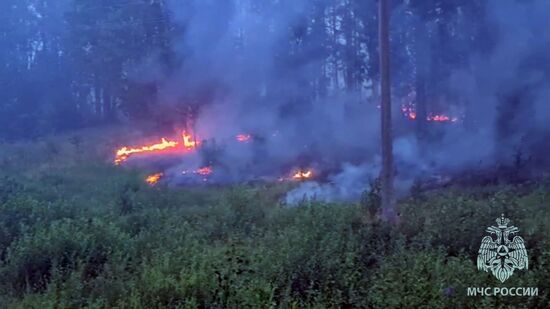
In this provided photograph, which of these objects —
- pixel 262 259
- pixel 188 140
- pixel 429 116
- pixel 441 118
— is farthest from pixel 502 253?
pixel 188 140

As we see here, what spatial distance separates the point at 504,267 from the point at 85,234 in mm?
6230

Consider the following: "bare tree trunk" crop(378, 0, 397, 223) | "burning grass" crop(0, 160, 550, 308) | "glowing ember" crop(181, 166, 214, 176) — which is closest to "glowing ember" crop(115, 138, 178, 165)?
"glowing ember" crop(181, 166, 214, 176)

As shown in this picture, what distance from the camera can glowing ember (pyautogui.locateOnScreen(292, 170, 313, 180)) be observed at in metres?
19.4

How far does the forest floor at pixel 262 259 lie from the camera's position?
624 centimetres

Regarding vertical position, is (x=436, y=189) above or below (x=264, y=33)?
below

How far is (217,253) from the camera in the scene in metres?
7.62

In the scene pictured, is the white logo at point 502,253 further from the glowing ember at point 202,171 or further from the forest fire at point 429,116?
the forest fire at point 429,116

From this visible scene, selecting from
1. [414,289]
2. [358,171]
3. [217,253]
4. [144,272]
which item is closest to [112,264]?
[144,272]

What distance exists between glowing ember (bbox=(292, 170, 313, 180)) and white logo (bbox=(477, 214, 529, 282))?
11.5 metres

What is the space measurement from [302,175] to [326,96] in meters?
11.7

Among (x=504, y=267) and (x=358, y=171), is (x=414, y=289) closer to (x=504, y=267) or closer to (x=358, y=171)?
(x=504, y=267)

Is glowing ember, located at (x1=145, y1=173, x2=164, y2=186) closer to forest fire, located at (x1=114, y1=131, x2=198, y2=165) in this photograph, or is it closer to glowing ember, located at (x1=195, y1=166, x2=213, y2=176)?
glowing ember, located at (x1=195, y1=166, x2=213, y2=176)

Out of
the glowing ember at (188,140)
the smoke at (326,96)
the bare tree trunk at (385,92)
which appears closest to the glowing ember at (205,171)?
the smoke at (326,96)

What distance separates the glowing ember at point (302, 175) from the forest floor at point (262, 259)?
701cm
